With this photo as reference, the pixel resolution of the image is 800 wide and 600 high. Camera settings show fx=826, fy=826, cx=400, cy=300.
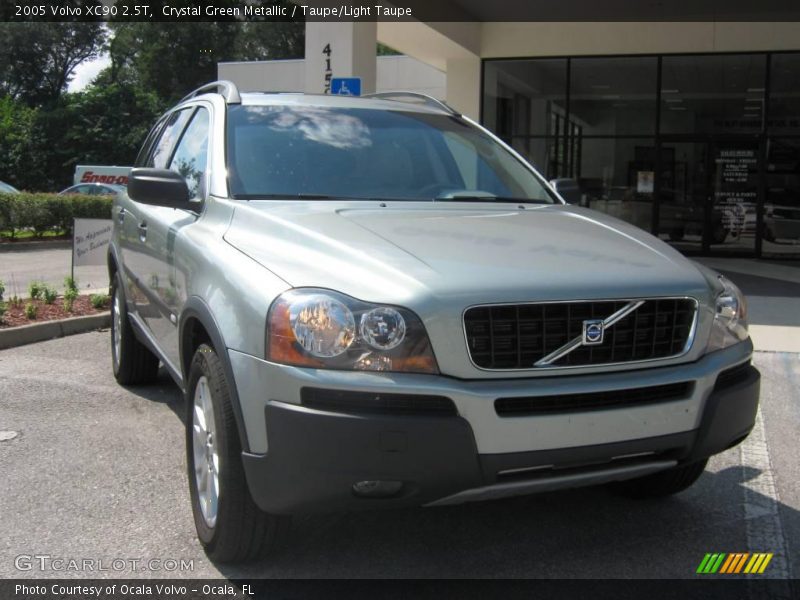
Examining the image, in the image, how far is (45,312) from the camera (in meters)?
8.35

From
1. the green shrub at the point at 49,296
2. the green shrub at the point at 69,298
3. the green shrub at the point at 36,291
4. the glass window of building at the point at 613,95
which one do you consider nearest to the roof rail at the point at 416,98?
the green shrub at the point at 69,298

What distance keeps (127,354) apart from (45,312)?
322cm

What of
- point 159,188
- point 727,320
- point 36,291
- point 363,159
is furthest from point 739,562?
point 36,291

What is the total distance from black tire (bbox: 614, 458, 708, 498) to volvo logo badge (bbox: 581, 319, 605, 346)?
3.49 feet

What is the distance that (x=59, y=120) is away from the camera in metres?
49.6

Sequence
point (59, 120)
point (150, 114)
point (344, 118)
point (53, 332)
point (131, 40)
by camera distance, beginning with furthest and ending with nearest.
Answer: point (131, 40)
point (150, 114)
point (59, 120)
point (53, 332)
point (344, 118)

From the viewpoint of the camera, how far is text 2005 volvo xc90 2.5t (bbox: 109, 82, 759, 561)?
2619 mm

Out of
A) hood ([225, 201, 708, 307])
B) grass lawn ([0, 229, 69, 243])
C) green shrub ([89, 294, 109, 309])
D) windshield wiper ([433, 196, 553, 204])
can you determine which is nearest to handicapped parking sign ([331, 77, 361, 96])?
green shrub ([89, 294, 109, 309])

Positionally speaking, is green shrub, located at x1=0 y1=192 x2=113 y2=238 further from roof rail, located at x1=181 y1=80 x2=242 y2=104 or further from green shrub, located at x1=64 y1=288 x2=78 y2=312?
roof rail, located at x1=181 y1=80 x2=242 y2=104

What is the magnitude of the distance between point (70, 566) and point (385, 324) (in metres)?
1.66

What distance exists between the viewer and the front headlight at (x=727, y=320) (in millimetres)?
3156

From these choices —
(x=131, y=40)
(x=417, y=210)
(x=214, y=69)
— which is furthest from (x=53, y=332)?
(x=131, y=40)

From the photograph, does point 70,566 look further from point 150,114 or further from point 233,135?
point 150,114

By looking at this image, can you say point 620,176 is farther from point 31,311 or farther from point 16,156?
point 16,156
